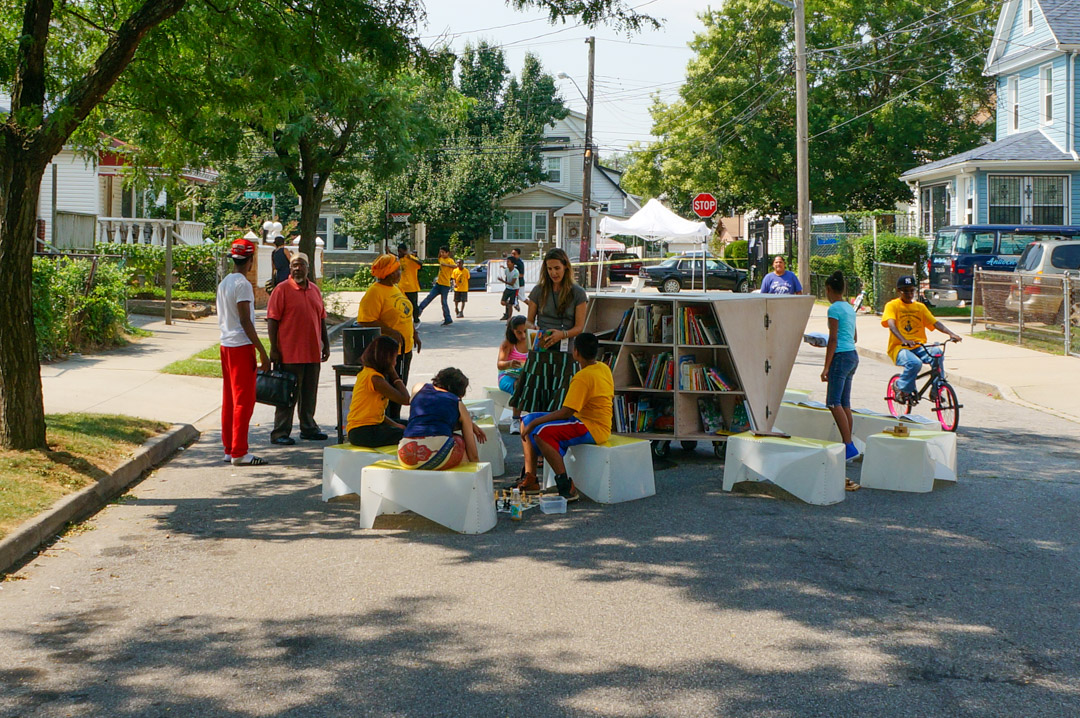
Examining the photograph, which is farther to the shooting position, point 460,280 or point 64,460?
point 460,280

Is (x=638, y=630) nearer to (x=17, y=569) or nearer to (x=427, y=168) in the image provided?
(x=17, y=569)

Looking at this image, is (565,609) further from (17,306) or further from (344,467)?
(17,306)

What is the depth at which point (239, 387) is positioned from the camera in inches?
364

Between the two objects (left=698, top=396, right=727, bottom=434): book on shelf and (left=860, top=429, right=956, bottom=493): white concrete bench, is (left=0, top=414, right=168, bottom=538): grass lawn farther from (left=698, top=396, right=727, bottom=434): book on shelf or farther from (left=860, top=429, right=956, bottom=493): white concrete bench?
(left=860, top=429, right=956, bottom=493): white concrete bench

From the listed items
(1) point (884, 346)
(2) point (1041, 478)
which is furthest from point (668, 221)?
(2) point (1041, 478)

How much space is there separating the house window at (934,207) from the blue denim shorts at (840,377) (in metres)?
31.7

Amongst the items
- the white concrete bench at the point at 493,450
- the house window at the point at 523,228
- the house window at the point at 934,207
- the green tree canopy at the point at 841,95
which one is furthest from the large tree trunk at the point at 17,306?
the house window at the point at 523,228

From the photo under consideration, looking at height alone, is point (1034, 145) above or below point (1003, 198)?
above

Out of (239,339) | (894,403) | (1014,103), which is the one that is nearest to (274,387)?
(239,339)

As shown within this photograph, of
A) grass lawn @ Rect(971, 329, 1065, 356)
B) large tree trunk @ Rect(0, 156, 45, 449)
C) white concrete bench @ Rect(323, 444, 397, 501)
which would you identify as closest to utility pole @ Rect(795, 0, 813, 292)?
grass lawn @ Rect(971, 329, 1065, 356)

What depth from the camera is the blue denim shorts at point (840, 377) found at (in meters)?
9.38

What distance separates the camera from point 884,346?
68.1 ft

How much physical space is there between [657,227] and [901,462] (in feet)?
85.1

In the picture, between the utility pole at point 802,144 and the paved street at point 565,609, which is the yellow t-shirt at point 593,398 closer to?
the paved street at point 565,609
